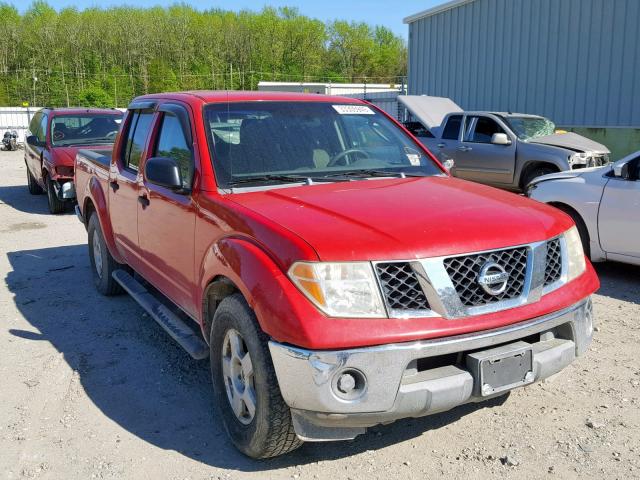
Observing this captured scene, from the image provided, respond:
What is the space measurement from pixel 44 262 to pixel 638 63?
45.3 feet

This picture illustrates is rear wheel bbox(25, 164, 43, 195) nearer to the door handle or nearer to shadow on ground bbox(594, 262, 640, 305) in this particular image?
the door handle

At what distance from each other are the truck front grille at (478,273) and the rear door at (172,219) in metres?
1.62

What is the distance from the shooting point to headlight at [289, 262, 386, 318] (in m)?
2.72

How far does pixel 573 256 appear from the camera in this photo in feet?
11.1

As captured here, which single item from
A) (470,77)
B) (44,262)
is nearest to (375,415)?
(44,262)

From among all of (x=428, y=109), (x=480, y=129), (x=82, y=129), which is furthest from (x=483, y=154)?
(x=82, y=129)

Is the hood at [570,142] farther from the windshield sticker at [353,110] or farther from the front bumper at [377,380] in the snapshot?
the front bumper at [377,380]

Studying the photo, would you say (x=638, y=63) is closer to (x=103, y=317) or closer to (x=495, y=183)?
(x=495, y=183)

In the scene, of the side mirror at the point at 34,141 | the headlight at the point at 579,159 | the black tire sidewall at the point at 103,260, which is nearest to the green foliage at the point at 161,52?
the side mirror at the point at 34,141

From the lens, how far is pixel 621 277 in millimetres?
6707

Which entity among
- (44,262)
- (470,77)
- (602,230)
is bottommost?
(44,262)

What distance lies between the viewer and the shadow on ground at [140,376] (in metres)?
3.38

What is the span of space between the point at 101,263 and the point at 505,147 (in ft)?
28.3

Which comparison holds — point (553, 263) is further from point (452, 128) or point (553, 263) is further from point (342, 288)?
point (452, 128)
